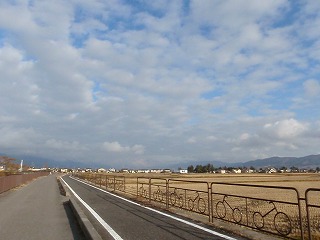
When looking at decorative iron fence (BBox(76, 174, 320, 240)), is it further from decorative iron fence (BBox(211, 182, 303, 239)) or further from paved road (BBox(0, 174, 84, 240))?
paved road (BBox(0, 174, 84, 240))

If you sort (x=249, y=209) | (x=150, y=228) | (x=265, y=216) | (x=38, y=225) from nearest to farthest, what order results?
(x=265, y=216) < (x=150, y=228) < (x=38, y=225) < (x=249, y=209)

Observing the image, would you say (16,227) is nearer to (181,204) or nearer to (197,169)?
(181,204)

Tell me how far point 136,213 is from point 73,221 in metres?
2.26

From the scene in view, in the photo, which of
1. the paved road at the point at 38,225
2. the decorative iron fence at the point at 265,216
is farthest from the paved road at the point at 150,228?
the decorative iron fence at the point at 265,216

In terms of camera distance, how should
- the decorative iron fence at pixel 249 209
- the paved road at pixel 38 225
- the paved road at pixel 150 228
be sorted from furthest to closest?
the paved road at pixel 38 225, the paved road at pixel 150 228, the decorative iron fence at pixel 249 209

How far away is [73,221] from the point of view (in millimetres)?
11094

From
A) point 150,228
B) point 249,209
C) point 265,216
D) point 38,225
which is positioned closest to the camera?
point 265,216

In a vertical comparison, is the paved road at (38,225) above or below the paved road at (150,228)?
below

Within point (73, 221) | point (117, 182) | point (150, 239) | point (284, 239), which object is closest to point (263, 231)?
point (284, 239)

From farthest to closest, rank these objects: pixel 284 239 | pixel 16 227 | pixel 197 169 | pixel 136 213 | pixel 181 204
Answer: pixel 197 169 < pixel 181 204 < pixel 136 213 < pixel 16 227 < pixel 284 239

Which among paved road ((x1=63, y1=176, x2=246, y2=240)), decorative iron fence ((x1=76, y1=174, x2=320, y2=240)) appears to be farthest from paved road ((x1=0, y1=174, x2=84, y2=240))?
decorative iron fence ((x1=76, y1=174, x2=320, y2=240))

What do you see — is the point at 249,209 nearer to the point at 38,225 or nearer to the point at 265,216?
the point at 265,216

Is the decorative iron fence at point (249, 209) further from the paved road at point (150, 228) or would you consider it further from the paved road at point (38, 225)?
the paved road at point (38, 225)

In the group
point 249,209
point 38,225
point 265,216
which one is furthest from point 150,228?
point 249,209
